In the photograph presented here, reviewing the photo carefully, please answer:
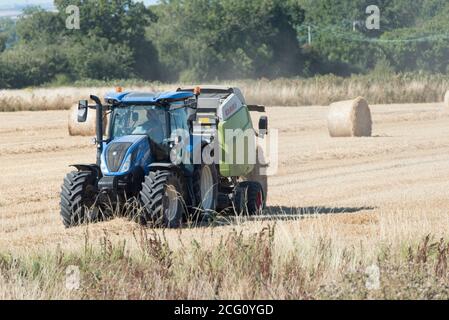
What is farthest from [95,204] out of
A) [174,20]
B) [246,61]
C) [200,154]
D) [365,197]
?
[174,20]

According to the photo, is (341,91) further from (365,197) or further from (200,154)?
(200,154)

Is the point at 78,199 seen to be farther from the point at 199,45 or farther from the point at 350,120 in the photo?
the point at 199,45

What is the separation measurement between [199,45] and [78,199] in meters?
57.4

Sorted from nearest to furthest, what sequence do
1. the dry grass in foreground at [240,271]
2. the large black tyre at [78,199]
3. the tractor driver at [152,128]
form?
the dry grass in foreground at [240,271]
the large black tyre at [78,199]
the tractor driver at [152,128]

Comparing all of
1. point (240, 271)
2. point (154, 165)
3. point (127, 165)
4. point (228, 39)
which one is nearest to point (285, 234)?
point (240, 271)

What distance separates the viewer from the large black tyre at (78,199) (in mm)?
13789

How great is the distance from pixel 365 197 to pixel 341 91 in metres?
29.6

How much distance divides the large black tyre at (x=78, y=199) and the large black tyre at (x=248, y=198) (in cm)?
226

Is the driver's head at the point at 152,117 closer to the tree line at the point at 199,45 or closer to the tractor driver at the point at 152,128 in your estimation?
the tractor driver at the point at 152,128

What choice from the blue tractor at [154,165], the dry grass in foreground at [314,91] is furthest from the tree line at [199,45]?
the blue tractor at [154,165]

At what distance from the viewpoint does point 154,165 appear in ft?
45.1

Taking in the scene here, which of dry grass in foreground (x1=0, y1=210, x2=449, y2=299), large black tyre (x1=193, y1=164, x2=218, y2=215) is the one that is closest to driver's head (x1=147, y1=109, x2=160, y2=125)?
large black tyre (x1=193, y1=164, x2=218, y2=215)

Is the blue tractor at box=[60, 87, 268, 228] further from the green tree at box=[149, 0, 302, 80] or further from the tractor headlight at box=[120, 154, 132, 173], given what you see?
the green tree at box=[149, 0, 302, 80]

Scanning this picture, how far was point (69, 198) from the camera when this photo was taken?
13820 mm
